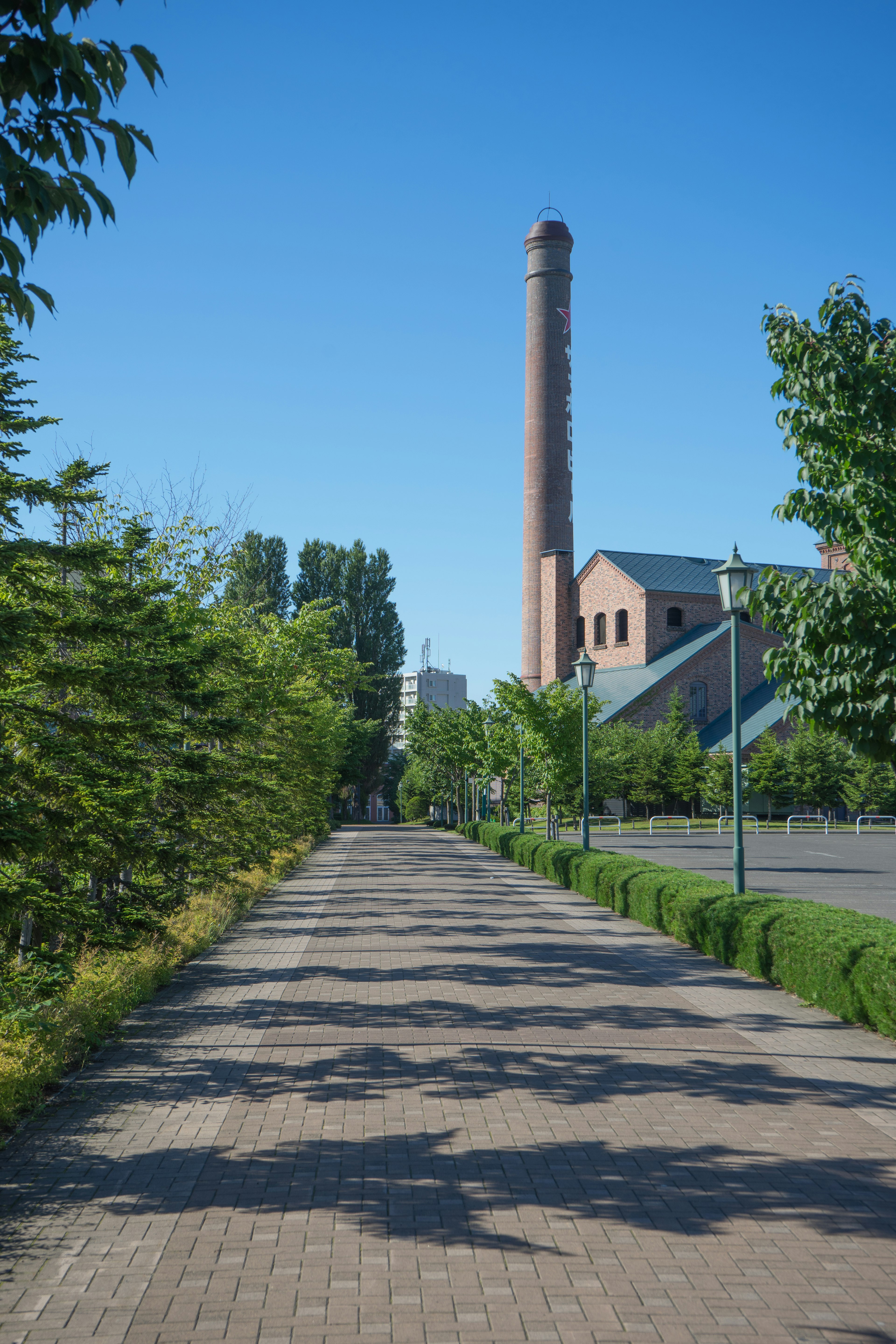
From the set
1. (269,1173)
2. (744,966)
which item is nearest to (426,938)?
(744,966)

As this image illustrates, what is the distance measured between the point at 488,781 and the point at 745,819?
17590 millimetres

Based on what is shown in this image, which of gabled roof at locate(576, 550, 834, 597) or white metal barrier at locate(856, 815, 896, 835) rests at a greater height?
gabled roof at locate(576, 550, 834, 597)

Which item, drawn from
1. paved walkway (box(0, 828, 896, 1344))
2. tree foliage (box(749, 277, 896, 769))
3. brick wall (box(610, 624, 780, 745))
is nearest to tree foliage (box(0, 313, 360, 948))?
paved walkway (box(0, 828, 896, 1344))

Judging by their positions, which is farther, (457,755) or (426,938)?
(457,755)

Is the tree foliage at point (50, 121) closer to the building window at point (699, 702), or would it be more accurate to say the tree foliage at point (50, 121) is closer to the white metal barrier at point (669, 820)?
the white metal barrier at point (669, 820)

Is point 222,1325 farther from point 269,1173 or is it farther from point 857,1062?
point 857,1062

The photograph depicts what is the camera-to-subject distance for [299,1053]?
7766 mm

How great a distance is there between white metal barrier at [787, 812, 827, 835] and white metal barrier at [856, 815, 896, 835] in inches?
58.8

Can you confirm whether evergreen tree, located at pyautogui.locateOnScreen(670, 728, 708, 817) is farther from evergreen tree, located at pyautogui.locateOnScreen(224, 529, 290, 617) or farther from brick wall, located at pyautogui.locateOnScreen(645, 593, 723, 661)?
evergreen tree, located at pyautogui.locateOnScreen(224, 529, 290, 617)

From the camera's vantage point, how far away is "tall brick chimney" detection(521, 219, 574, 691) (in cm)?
5638

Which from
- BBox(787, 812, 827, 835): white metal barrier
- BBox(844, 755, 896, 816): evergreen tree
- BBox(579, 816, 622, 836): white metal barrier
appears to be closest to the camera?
BBox(579, 816, 622, 836): white metal barrier

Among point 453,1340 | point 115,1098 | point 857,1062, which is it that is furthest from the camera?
point 857,1062

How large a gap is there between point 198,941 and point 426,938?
9.99 feet

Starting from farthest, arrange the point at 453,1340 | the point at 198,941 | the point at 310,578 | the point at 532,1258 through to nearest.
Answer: the point at 310,578 < the point at 198,941 < the point at 532,1258 < the point at 453,1340
